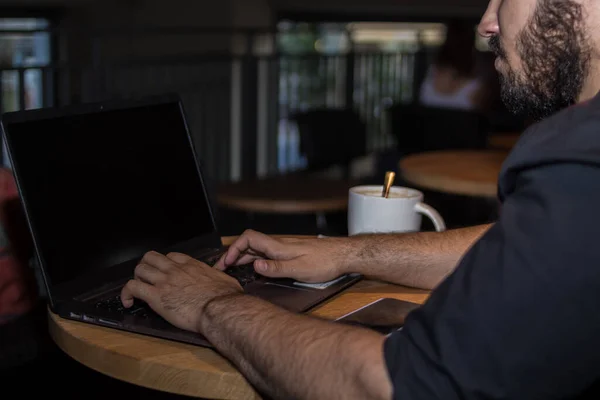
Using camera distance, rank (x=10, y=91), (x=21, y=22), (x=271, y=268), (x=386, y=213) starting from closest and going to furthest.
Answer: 1. (x=271, y=268)
2. (x=386, y=213)
3. (x=10, y=91)
4. (x=21, y=22)

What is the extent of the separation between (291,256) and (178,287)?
26cm

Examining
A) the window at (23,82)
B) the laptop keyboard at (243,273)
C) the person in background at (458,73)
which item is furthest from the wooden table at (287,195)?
the laptop keyboard at (243,273)

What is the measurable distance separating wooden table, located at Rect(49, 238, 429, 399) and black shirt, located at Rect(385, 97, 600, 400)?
10.6 inches

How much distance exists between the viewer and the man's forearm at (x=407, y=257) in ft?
5.12

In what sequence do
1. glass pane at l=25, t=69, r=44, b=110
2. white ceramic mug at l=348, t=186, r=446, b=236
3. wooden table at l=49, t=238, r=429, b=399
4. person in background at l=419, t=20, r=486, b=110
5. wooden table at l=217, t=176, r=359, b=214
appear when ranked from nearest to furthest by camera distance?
wooden table at l=49, t=238, r=429, b=399 < white ceramic mug at l=348, t=186, r=446, b=236 < wooden table at l=217, t=176, r=359, b=214 < glass pane at l=25, t=69, r=44, b=110 < person in background at l=419, t=20, r=486, b=110

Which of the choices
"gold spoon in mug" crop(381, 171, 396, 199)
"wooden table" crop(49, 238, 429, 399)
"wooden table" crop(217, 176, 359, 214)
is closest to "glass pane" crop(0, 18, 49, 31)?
"wooden table" crop(217, 176, 359, 214)

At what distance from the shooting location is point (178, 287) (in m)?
1.34

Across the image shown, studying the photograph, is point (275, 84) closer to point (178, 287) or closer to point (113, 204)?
point (113, 204)

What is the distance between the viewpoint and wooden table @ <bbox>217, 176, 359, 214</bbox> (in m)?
3.40

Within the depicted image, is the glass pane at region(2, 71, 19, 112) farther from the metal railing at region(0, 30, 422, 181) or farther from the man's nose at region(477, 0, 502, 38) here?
the man's nose at region(477, 0, 502, 38)

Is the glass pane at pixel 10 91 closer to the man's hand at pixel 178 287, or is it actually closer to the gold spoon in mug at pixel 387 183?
the gold spoon in mug at pixel 387 183

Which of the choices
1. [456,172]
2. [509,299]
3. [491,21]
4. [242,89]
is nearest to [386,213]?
[491,21]

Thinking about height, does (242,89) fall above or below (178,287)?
below

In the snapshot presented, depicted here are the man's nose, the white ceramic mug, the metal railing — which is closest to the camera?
the man's nose
